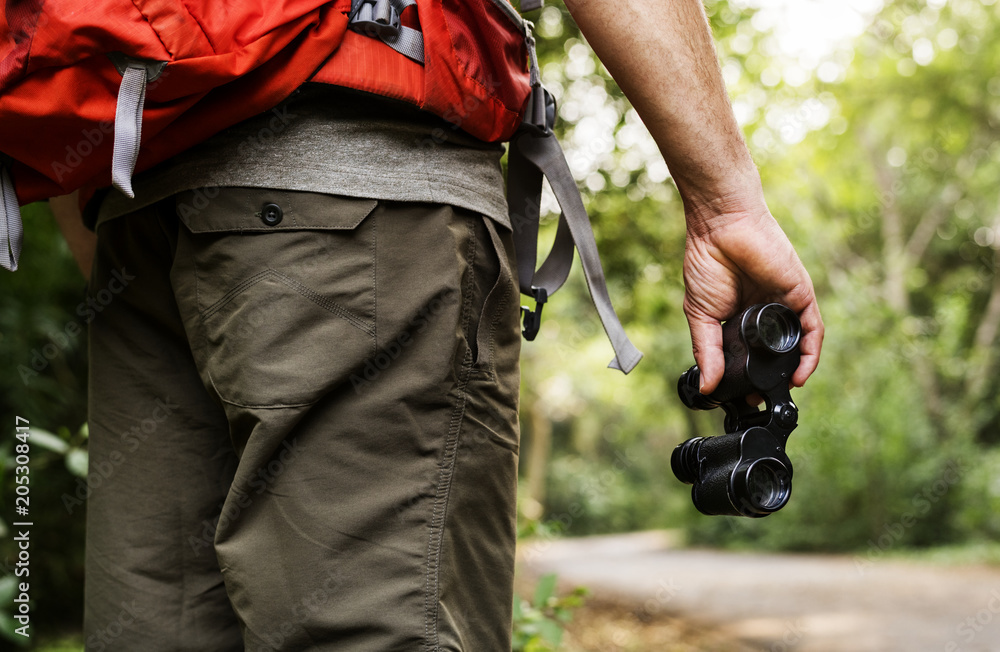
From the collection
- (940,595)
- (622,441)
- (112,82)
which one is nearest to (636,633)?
(940,595)

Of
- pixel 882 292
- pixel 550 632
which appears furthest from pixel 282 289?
pixel 882 292

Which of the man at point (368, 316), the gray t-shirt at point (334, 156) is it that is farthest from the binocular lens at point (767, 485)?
the gray t-shirt at point (334, 156)

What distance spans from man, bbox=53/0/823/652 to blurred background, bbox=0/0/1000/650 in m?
1.19

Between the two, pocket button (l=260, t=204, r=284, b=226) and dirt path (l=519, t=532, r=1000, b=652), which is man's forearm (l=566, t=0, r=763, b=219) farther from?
dirt path (l=519, t=532, r=1000, b=652)

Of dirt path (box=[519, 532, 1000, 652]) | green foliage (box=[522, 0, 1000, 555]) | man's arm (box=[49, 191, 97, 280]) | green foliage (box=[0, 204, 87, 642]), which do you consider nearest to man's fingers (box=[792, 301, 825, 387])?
man's arm (box=[49, 191, 97, 280])

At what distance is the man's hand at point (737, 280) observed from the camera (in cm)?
105

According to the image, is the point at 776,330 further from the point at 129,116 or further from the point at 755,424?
the point at 129,116

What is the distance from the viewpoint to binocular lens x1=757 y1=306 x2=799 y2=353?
104cm

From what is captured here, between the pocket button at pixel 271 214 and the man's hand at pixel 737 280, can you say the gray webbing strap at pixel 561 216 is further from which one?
the pocket button at pixel 271 214

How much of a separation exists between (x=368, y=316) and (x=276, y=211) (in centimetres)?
16

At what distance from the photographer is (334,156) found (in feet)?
2.96

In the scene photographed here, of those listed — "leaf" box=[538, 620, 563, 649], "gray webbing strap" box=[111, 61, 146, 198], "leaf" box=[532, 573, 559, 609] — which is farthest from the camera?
"leaf" box=[532, 573, 559, 609]

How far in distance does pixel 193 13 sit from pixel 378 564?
0.63 meters

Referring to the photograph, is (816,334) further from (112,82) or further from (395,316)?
(112,82)
